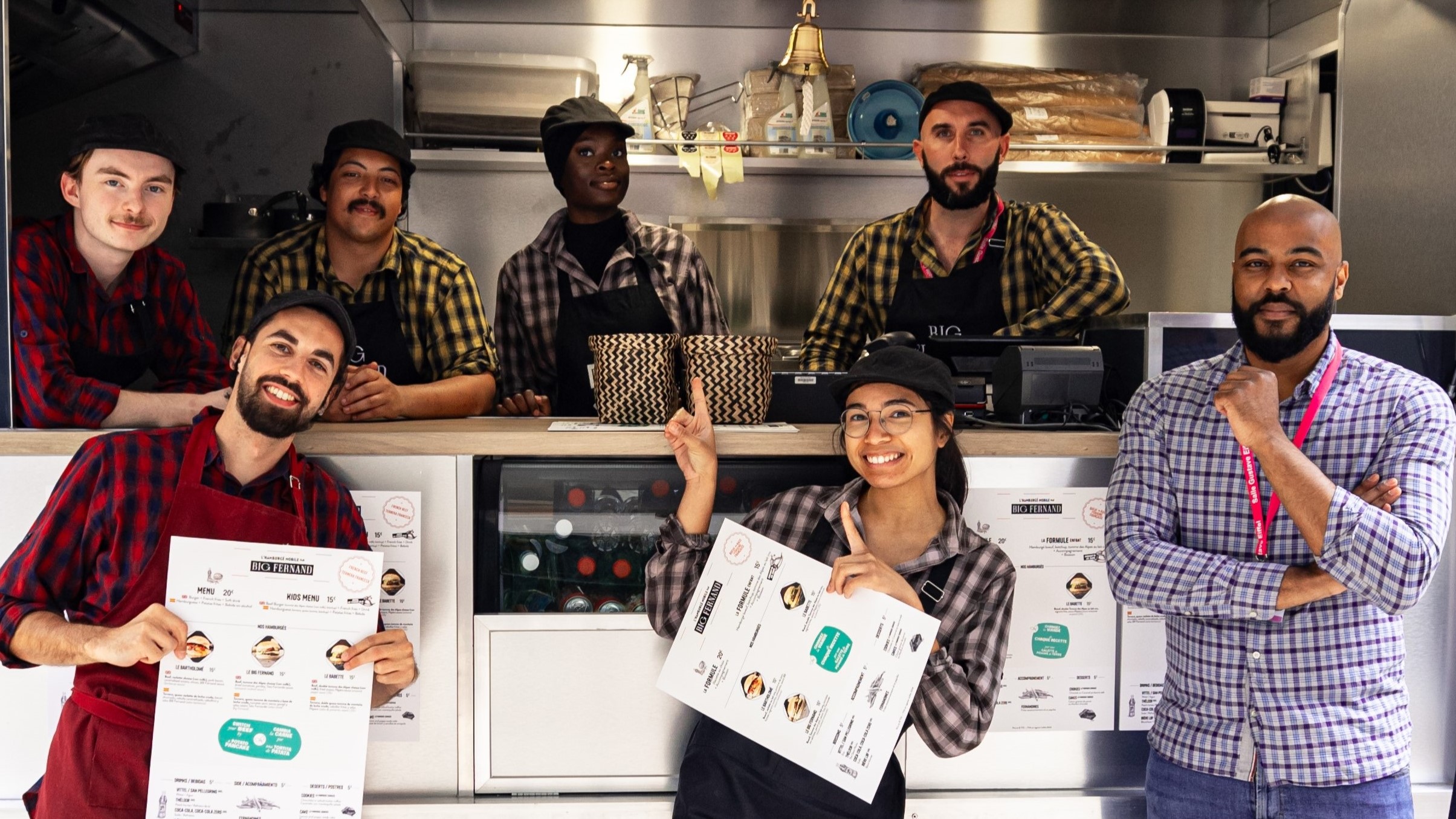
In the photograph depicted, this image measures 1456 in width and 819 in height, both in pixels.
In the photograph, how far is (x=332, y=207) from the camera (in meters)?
2.65

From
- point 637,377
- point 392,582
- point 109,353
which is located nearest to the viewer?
point 392,582

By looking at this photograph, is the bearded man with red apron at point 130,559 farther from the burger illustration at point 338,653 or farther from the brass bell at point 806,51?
the brass bell at point 806,51

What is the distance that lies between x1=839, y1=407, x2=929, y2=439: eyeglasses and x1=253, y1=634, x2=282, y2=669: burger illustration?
915 millimetres

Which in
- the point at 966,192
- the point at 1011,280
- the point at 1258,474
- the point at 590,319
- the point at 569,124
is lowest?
the point at 1258,474

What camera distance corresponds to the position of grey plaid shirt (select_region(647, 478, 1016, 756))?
171 centimetres

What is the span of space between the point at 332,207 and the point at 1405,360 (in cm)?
229

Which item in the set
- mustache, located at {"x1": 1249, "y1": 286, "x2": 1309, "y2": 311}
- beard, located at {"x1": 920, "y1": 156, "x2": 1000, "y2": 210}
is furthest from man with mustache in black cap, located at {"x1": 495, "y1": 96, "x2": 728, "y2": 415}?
mustache, located at {"x1": 1249, "y1": 286, "x2": 1309, "y2": 311}

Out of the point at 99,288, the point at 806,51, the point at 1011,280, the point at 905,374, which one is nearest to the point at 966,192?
the point at 1011,280

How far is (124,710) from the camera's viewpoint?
5.54ft

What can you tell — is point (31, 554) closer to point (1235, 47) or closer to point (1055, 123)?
point (1055, 123)

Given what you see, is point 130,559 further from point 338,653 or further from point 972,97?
point 972,97

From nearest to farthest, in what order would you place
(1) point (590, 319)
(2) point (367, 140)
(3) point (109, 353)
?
(3) point (109, 353) < (2) point (367, 140) < (1) point (590, 319)

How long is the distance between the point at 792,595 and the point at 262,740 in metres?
0.82

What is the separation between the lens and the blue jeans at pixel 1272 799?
169 centimetres
